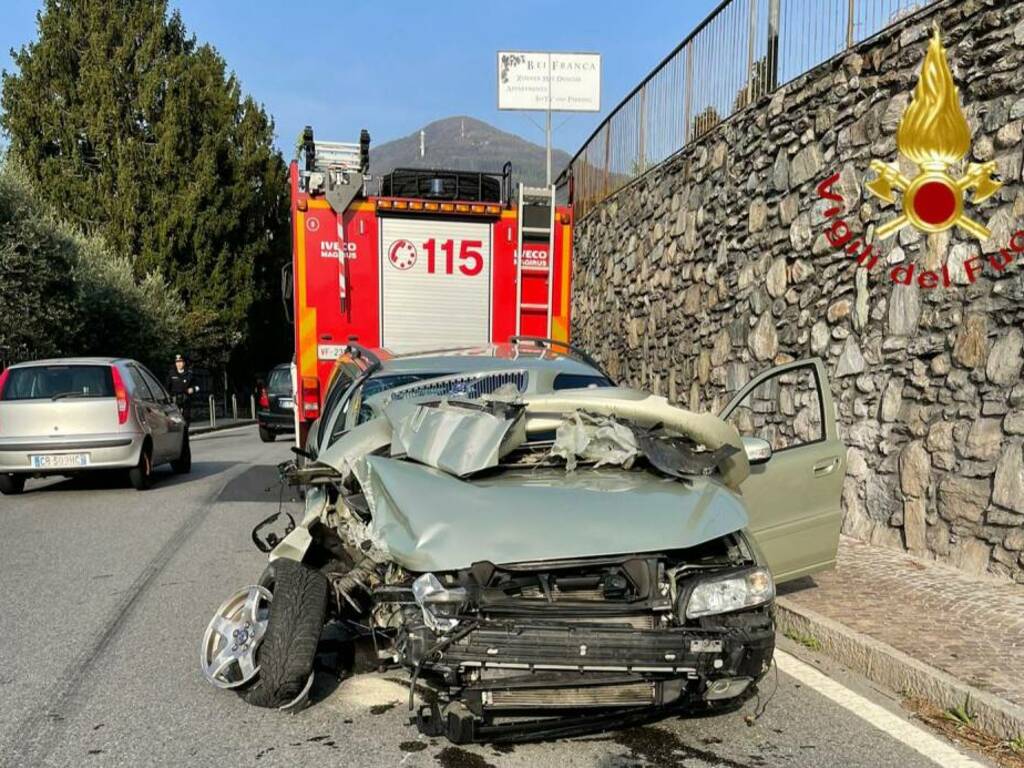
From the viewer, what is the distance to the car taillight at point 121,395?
10.7 m

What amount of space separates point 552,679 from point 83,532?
6.70 meters

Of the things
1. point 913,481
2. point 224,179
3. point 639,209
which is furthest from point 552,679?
point 224,179

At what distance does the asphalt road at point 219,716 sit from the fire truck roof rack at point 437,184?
5432 mm

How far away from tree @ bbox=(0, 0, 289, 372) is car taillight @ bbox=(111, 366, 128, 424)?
2448cm

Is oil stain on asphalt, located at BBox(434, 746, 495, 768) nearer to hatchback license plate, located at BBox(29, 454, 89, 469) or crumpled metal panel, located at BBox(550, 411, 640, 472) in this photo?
crumpled metal panel, located at BBox(550, 411, 640, 472)

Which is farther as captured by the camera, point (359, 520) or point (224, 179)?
point (224, 179)

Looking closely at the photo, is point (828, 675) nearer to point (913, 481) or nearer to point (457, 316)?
point (913, 481)

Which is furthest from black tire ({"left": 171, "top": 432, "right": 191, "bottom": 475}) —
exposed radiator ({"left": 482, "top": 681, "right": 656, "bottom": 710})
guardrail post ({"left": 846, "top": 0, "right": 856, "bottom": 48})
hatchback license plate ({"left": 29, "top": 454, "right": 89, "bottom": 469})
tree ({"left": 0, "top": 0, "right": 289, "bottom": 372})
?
tree ({"left": 0, "top": 0, "right": 289, "bottom": 372})

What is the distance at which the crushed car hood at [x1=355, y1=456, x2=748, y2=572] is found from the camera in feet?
11.3

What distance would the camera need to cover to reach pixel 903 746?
12.2ft

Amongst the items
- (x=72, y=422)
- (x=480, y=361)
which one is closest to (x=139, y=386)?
(x=72, y=422)

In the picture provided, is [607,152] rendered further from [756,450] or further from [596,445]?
[596,445]

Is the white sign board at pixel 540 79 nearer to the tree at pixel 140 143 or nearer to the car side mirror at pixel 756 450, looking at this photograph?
the tree at pixel 140 143

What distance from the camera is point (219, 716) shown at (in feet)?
13.0
